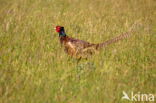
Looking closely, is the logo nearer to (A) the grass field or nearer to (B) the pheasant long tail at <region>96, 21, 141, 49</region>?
(A) the grass field

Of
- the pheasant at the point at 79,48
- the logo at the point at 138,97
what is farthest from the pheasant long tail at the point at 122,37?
the logo at the point at 138,97

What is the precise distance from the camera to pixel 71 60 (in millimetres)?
6992

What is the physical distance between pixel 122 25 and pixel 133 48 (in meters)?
2.46

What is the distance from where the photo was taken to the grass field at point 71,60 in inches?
218

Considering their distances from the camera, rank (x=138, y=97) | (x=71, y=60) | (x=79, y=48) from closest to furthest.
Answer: (x=138, y=97) < (x=71, y=60) < (x=79, y=48)

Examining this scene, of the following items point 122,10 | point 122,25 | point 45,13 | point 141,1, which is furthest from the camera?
point 141,1

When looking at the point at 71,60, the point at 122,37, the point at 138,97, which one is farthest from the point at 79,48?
the point at 138,97

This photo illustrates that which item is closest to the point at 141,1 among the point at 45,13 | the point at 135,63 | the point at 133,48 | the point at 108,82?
the point at 45,13

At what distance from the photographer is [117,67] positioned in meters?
6.66

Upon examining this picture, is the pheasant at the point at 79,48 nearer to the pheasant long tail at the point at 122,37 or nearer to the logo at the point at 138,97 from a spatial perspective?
the pheasant long tail at the point at 122,37

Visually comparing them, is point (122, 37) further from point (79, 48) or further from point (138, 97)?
point (138, 97)

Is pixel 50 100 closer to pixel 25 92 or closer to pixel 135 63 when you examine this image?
pixel 25 92

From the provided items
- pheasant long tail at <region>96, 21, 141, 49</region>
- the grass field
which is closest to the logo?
the grass field

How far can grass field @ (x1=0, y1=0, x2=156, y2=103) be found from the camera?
5531 millimetres
